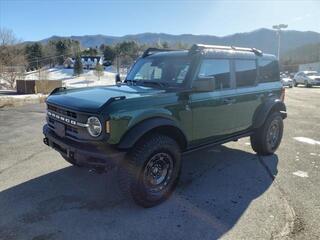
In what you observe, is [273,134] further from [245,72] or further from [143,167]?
[143,167]

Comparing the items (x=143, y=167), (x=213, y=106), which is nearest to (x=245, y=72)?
(x=213, y=106)

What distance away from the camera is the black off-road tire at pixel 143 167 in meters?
4.05

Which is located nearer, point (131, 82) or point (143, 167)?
point (143, 167)

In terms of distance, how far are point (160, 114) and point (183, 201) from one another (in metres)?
1.23

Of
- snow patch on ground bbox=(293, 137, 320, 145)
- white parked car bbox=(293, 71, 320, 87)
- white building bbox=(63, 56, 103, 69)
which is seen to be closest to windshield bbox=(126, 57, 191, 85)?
snow patch on ground bbox=(293, 137, 320, 145)

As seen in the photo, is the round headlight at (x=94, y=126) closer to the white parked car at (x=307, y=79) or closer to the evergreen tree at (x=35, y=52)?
the white parked car at (x=307, y=79)

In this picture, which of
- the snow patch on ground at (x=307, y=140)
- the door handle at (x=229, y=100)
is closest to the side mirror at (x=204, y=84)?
the door handle at (x=229, y=100)

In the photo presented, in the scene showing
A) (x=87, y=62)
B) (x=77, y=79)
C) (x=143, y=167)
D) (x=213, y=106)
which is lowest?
(x=77, y=79)

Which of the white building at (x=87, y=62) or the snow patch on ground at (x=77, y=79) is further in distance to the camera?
the white building at (x=87, y=62)

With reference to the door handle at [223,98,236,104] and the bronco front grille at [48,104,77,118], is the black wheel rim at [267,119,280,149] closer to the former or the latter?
the door handle at [223,98,236,104]

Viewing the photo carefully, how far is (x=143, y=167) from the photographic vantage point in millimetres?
4164

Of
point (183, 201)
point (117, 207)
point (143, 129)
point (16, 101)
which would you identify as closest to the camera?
point (143, 129)

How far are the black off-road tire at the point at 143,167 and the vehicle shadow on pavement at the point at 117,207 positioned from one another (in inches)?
6.0

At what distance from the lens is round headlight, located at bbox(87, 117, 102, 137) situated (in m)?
3.89
